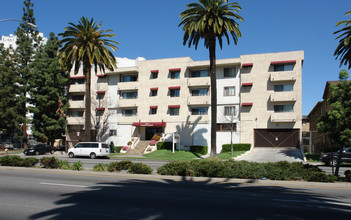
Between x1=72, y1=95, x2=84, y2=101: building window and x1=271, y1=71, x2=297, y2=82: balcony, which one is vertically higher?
x1=271, y1=71, x2=297, y2=82: balcony

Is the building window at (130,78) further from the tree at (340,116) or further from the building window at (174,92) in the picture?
the tree at (340,116)

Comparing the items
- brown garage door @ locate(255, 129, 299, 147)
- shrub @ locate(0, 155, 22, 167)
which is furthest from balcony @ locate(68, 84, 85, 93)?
shrub @ locate(0, 155, 22, 167)

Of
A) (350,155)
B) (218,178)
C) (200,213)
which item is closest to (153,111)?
(350,155)

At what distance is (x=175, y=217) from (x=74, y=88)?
45.1m

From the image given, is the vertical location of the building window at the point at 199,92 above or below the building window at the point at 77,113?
above

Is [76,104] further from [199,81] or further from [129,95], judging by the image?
[199,81]

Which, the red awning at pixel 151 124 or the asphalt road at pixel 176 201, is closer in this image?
the asphalt road at pixel 176 201

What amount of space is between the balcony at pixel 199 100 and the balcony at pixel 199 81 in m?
1.88

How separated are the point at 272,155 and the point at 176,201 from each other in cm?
2745

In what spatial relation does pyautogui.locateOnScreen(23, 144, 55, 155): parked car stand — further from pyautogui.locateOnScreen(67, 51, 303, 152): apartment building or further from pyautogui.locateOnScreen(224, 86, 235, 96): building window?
pyautogui.locateOnScreen(224, 86, 235, 96): building window

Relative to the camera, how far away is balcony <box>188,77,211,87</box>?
41.0 m

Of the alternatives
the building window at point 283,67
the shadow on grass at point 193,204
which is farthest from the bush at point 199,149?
the shadow on grass at point 193,204

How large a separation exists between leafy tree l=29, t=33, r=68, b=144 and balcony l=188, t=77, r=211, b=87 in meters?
20.0

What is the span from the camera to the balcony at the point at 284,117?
1458 inches
